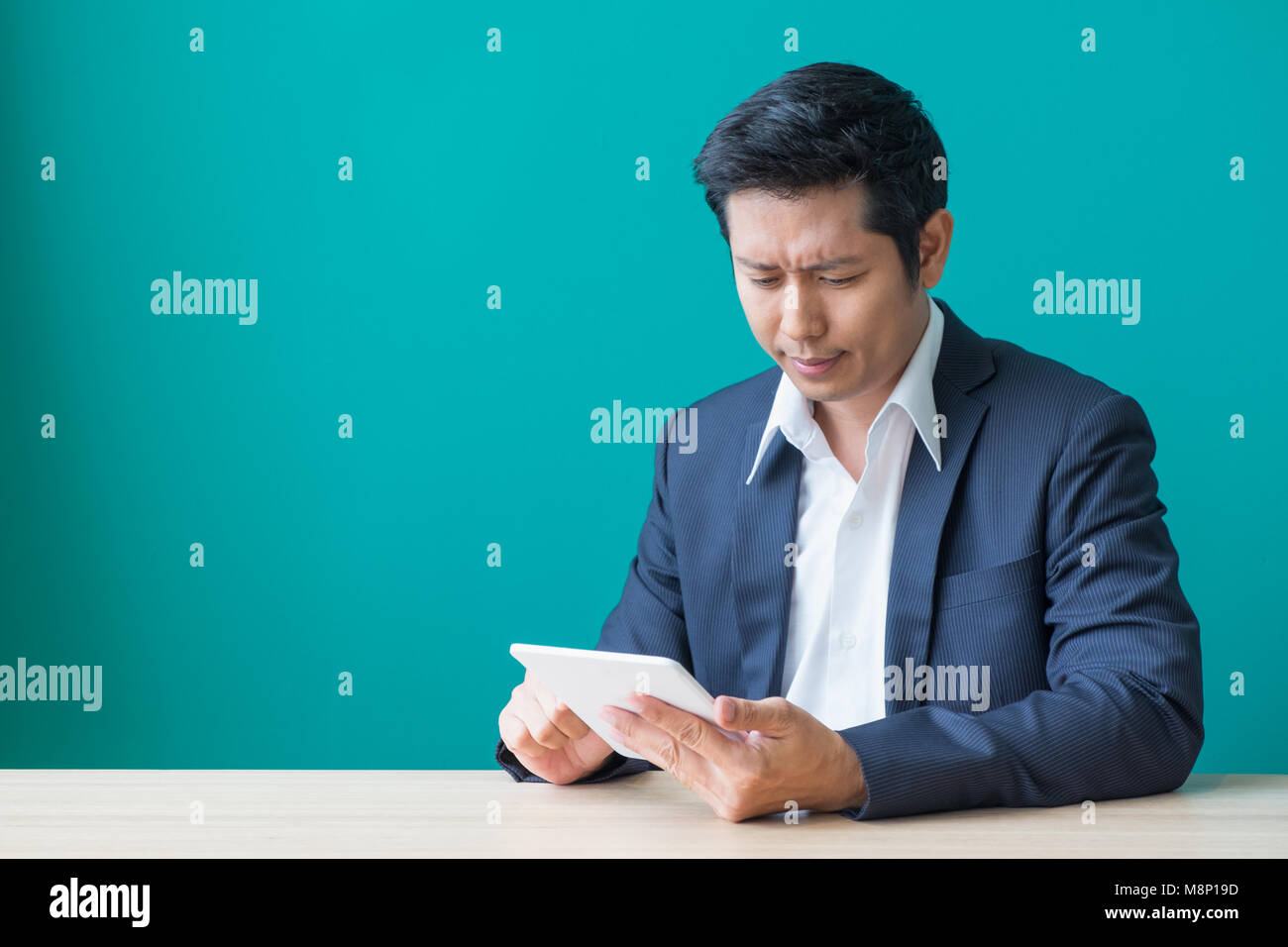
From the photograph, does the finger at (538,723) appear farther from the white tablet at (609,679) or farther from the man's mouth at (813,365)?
the man's mouth at (813,365)

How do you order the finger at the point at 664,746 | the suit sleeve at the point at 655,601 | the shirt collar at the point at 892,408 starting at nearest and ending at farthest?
the finger at the point at 664,746 < the shirt collar at the point at 892,408 < the suit sleeve at the point at 655,601

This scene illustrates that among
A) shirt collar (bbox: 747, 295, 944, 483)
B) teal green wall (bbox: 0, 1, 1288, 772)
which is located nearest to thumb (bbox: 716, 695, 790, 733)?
shirt collar (bbox: 747, 295, 944, 483)

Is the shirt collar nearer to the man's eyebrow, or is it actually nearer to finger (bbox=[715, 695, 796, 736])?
the man's eyebrow

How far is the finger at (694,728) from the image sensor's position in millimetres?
1198

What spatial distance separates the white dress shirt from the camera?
1.64 m

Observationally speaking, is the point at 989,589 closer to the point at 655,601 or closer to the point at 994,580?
the point at 994,580

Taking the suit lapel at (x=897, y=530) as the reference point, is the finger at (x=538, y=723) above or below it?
below

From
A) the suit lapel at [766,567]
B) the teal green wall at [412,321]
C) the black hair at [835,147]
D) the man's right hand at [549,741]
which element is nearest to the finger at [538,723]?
the man's right hand at [549,741]

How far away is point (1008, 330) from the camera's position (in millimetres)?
2676

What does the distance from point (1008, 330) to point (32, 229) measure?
6.74 ft

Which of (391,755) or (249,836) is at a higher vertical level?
(249,836)

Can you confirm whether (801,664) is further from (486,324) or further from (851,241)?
(486,324)
